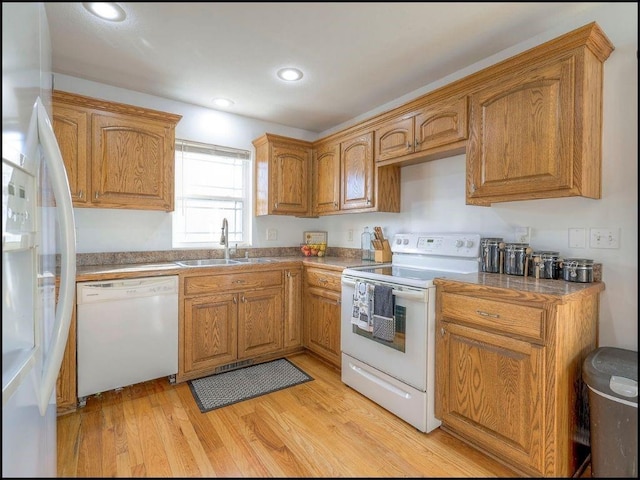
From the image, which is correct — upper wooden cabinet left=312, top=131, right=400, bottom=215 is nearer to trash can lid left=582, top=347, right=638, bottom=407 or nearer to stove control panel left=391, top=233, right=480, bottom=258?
stove control panel left=391, top=233, right=480, bottom=258

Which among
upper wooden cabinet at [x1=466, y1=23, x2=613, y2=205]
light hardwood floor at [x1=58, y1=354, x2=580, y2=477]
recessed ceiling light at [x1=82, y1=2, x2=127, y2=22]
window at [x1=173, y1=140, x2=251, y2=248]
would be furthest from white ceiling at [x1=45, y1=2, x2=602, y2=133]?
light hardwood floor at [x1=58, y1=354, x2=580, y2=477]

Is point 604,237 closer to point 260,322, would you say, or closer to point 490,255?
point 490,255

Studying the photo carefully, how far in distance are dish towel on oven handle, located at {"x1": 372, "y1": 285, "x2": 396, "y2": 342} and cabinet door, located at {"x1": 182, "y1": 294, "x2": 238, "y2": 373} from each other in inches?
43.2

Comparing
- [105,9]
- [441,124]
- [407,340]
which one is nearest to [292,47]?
[105,9]

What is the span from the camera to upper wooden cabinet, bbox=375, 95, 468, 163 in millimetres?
1840

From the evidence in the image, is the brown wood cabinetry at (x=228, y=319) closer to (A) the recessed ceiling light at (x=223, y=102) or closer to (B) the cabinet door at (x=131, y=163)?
(B) the cabinet door at (x=131, y=163)

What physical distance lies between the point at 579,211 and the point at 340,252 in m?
1.95

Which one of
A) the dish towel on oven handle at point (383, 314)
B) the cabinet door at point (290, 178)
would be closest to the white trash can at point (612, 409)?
the dish towel on oven handle at point (383, 314)

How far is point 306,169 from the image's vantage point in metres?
3.06

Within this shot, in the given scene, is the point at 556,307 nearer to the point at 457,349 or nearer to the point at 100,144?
the point at 457,349

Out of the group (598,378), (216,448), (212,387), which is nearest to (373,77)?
(598,378)

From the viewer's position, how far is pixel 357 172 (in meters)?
2.58

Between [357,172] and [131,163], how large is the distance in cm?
166

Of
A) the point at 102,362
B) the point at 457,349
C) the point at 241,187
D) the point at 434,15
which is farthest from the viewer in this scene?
the point at 241,187
